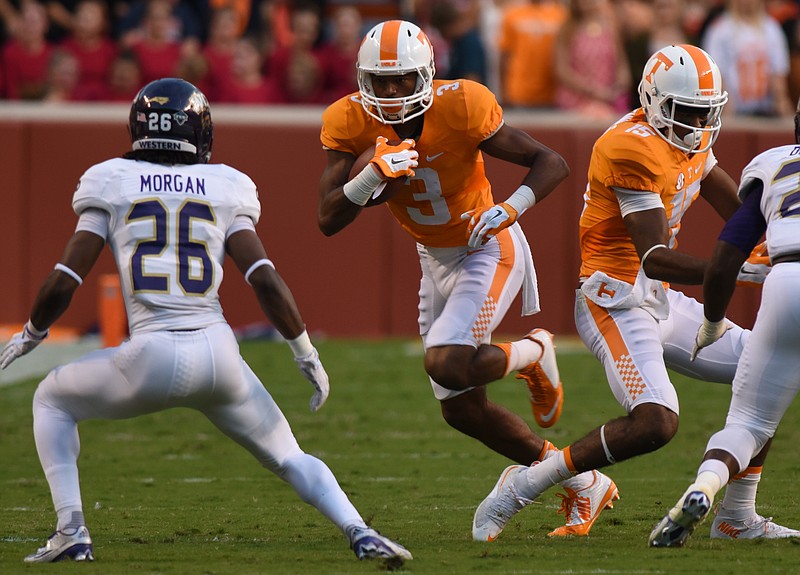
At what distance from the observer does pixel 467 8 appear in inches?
452

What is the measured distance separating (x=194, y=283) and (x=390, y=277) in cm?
722

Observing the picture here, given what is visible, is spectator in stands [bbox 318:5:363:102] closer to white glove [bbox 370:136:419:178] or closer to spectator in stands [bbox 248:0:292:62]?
spectator in stands [bbox 248:0:292:62]

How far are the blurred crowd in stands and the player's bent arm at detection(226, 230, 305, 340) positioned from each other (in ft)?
22.9

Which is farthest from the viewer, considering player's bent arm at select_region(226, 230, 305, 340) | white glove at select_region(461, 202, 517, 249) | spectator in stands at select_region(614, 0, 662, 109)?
spectator in stands at select_region(614, 0, 662, 109)

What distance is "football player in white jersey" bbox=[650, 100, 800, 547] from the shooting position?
13.7 ft

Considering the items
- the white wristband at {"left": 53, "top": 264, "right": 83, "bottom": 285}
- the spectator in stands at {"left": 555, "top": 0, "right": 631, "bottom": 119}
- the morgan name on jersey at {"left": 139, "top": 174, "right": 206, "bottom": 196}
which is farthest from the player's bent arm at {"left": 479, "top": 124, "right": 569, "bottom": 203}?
the spectator in stands at {"left": 555, "top": 0, "right": 631, "bottom": 119}

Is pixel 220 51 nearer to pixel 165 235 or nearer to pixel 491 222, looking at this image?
pixel 491 222

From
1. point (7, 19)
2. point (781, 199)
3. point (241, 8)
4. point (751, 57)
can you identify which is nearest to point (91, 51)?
point (7, 19)

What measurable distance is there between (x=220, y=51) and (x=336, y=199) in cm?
679

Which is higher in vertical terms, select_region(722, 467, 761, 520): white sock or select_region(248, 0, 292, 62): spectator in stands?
select_region(248, 0, 292, 62): spectator in stands

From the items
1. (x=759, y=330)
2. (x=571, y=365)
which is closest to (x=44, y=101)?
(x=571, y=365)

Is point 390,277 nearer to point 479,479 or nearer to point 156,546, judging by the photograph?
point 479,479

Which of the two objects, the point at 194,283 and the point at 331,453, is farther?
the point at 331,453

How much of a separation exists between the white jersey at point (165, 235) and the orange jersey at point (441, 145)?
107 cm
